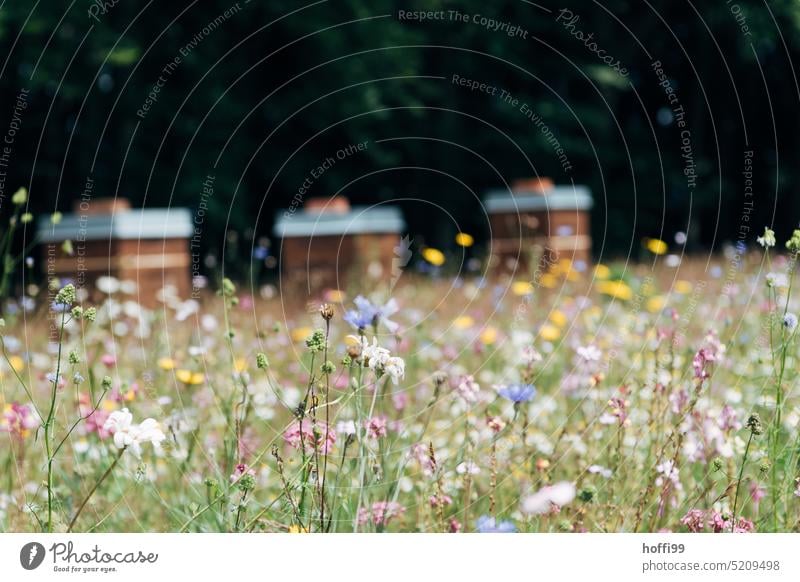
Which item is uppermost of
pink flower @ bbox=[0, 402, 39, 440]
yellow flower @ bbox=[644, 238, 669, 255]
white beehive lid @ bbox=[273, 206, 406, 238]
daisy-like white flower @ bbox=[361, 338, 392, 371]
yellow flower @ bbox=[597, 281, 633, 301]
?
white beehive lid @ bbox=[273, 206, 406, 238]

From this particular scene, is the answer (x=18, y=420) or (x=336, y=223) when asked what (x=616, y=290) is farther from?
(x=18, y=420)

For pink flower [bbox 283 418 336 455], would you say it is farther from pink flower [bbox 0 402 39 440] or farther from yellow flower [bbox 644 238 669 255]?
yellow flower [bbox 644 238 669 255]

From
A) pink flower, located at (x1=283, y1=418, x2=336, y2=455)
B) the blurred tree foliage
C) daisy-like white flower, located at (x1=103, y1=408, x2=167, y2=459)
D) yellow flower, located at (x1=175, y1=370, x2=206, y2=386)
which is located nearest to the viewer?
daisy-like white flower, located at (x1=103, y1=408, x2=167, y2=459)

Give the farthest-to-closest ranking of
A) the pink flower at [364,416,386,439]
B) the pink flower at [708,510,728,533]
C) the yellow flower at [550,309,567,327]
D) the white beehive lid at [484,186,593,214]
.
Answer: the white beehive lid at [484,186,593,214]
the yellow flower at [550,309,567,327]
the pink flower at [364,416,386,439]
the pink flower at [708,510,728,533]

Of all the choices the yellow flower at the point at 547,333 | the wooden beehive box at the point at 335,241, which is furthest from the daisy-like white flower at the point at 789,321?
the wooden beehive box at the point at 335,241

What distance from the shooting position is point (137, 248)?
26.3 feet

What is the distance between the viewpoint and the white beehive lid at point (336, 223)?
8.38m

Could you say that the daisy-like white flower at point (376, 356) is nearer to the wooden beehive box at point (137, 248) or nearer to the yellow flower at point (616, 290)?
the yellow flower at point (616, 290)

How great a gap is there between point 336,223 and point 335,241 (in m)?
0.17

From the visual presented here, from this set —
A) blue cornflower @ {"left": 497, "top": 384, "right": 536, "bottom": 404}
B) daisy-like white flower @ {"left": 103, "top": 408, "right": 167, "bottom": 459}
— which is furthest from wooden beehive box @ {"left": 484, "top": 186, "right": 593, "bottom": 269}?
daisy-like white flower @ {"left": 103, "top": 408, "right": 167, "bottom": 459}

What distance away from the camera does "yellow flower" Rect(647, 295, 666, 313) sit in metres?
5.70

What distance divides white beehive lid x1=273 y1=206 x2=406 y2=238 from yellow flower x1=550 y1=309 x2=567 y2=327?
3041 millimetres

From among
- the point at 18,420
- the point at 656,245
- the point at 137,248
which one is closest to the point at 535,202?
the point at 137,248

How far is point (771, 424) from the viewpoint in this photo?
92.7 inches
